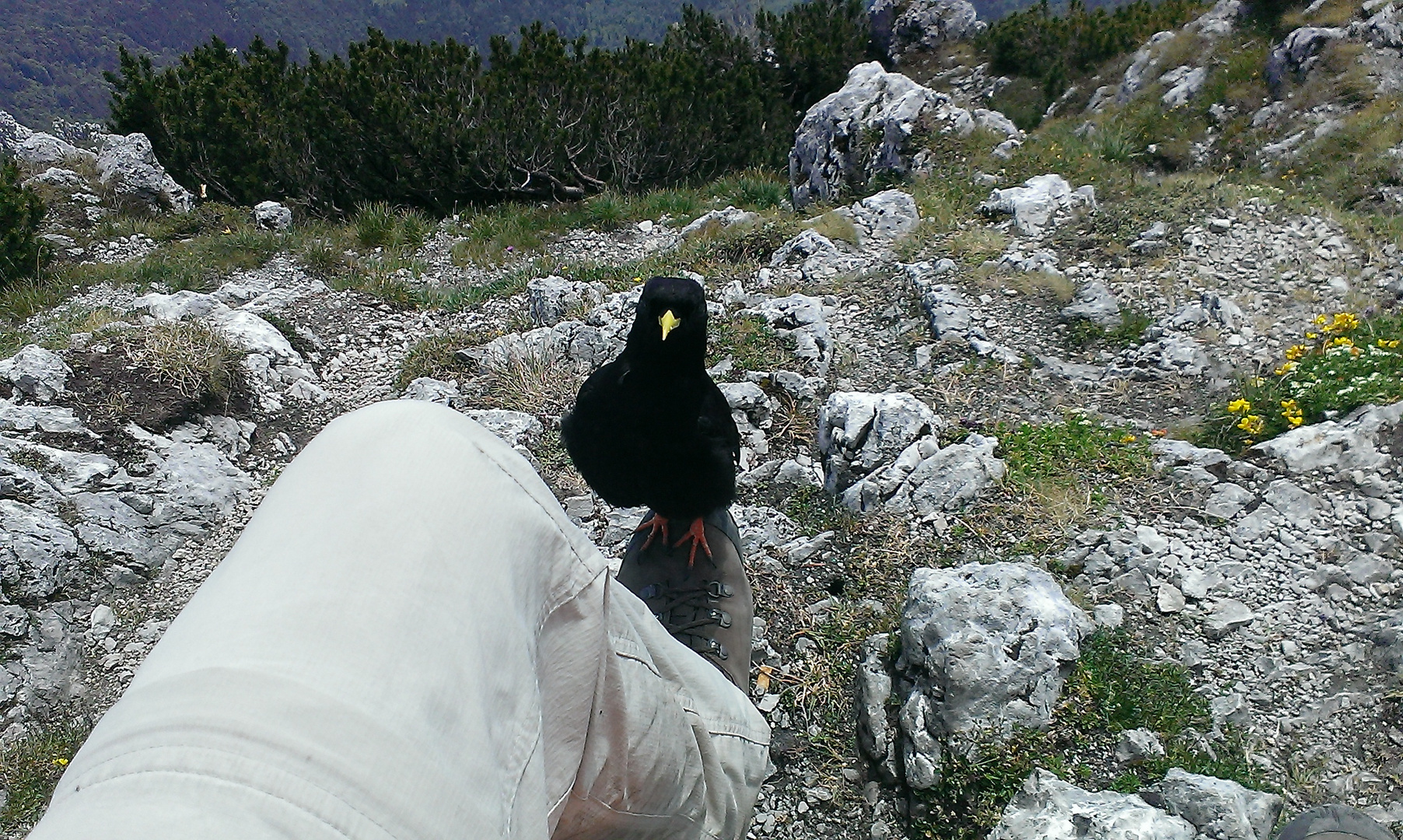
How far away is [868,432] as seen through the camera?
4078 mm

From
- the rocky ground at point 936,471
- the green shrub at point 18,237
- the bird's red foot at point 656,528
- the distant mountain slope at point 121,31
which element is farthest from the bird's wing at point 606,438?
the distant mountain slope at point 121,31

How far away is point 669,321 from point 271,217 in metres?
10.5

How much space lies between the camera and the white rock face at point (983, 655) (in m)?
2.61

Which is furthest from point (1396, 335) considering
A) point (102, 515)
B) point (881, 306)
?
point (102, 515)

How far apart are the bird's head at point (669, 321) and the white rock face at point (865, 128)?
630cm

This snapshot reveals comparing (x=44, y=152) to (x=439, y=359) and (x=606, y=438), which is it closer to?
(x=439, y=359)

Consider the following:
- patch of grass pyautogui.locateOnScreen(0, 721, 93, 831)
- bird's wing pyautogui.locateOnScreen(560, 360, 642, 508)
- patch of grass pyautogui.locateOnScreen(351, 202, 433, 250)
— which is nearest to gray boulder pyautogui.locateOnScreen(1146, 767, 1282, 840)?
bird's wing pyautogui.locateOnScreen(560, 360, 642, 508)

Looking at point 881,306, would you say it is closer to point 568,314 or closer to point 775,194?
point 568,314

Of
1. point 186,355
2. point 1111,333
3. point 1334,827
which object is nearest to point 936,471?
point 1334,827

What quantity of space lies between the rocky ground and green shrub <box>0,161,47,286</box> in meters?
1.41

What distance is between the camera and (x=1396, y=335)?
4277mm

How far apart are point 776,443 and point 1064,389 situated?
167cm

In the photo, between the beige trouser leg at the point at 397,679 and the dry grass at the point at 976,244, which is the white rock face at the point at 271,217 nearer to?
the dry grass at the point at 976,244

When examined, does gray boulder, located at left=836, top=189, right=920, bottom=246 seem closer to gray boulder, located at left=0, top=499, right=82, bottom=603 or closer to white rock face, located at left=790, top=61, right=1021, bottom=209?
white rock face, located at left=790, top=61, right=1021, bottom=209
